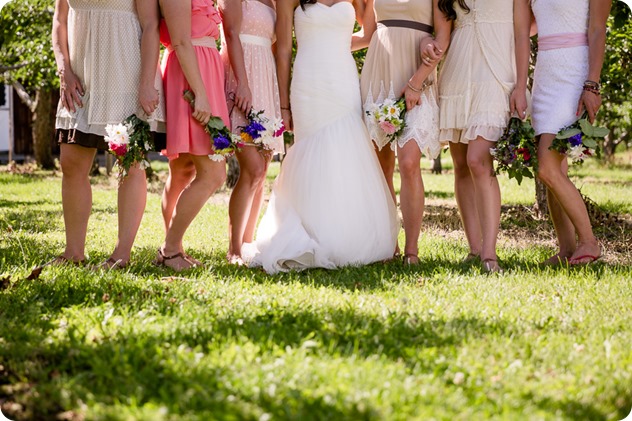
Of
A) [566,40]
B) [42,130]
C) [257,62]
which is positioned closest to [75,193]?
[257,62]

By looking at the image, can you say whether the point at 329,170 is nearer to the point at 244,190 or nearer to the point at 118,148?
the point at 244,190

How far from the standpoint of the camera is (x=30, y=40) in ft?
47.8

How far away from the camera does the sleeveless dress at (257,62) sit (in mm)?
5613

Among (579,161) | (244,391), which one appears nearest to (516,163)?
(579,161)

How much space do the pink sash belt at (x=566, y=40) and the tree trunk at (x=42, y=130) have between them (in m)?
14.7

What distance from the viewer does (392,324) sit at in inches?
147

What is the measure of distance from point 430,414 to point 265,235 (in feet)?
10.3

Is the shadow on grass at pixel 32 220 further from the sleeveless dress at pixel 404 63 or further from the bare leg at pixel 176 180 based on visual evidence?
the sleeveless dress at pixel 404 63

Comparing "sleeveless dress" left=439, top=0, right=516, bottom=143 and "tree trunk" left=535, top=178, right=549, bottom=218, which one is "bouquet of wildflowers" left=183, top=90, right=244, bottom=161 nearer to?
"sleeveless dress" left=439, top=0, right=516, bottom=143

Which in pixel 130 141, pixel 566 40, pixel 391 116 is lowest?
pixel 130 141

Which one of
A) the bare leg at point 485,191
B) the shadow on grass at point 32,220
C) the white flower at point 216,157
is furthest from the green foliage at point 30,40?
the bare leg at point 485,191

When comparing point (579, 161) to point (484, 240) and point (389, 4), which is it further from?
point (389, 4)

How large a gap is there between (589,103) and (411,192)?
135cm

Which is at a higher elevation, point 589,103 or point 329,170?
point 589,103
